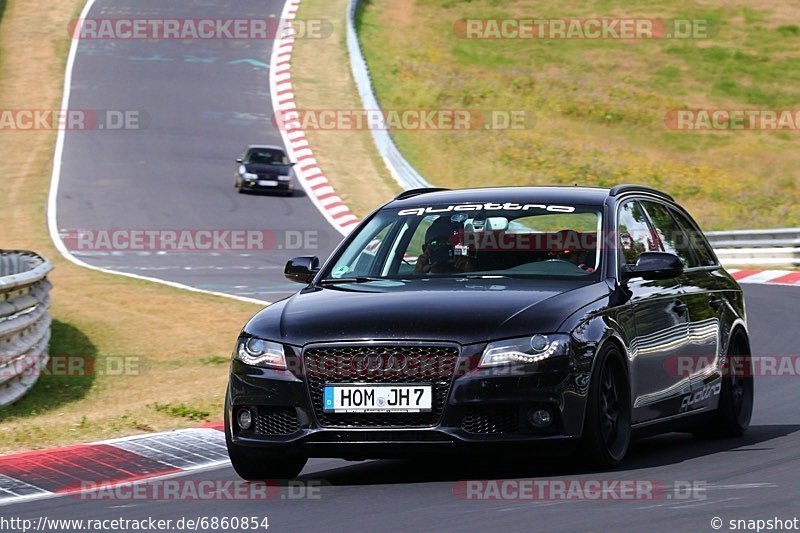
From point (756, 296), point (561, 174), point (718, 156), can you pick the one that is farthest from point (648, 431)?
point (718, 156)

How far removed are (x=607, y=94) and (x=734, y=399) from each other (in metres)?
33.8

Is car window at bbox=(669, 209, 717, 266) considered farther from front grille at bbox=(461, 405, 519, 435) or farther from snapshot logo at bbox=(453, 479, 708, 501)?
front grille at bbox=(461, 405, 519, 435)

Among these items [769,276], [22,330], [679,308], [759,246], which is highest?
[679,308]

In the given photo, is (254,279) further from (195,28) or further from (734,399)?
(195,28)

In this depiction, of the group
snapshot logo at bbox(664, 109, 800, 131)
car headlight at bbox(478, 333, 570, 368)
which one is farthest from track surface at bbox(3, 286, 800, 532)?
snapshot logo at bbox(664, 109, 800, 131)

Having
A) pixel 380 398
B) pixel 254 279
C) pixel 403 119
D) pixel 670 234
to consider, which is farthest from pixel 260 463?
pixel 403 119

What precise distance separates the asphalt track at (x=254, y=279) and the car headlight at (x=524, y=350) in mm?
627

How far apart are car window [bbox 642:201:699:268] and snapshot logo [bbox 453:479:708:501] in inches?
91.8

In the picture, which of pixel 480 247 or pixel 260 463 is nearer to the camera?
pixel 260 463

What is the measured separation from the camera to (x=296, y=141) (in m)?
38.2

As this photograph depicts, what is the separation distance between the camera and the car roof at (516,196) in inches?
353

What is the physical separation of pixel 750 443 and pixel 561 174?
2659 centimetres

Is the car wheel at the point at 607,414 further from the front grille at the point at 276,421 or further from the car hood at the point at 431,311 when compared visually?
the front grille at the point at 276,421

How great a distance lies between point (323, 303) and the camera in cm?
814
